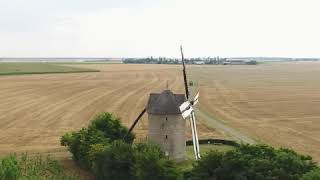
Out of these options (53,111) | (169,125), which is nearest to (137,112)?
(53,111)

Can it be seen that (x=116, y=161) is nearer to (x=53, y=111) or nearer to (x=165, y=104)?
(x=165, y=104)

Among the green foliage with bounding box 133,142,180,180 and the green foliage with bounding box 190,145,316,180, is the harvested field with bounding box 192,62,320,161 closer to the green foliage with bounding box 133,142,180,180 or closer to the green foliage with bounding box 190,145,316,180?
the green foliage with bounding box 190,145,316,180

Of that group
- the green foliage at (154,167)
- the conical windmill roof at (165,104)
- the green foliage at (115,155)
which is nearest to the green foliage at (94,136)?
the green foliage at (115,155)

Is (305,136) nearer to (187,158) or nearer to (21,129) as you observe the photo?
(187,158)

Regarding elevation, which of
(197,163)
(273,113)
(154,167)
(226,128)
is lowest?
(273,113)

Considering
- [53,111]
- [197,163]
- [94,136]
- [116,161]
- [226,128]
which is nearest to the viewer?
[197,163]

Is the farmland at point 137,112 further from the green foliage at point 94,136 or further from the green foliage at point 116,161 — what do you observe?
the green foliage at point 116,161
